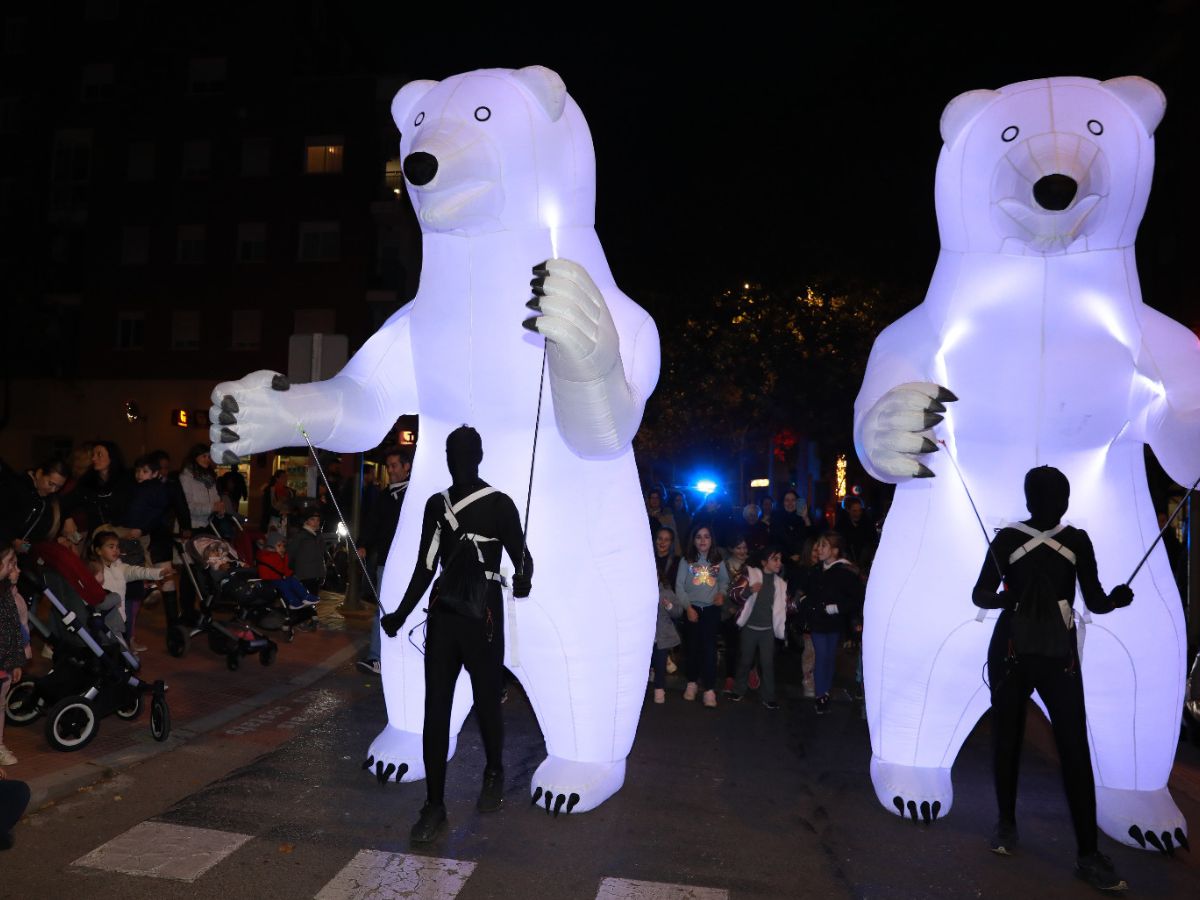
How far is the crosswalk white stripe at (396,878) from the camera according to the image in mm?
3625

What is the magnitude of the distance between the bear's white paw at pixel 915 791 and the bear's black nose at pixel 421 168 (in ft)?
10.8

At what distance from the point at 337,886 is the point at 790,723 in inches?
152

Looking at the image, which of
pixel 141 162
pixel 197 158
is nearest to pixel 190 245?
pixel 197 158

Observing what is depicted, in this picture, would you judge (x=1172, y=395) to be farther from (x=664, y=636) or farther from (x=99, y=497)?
(x=99, y=497)

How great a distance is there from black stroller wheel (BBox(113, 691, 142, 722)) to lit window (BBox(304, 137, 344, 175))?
846 inches

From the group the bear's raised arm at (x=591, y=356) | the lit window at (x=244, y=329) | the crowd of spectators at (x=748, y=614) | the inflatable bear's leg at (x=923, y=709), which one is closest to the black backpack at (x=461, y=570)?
the bear's raised arm at (x=591, y=356)

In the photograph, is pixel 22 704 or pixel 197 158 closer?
pixel 22 704

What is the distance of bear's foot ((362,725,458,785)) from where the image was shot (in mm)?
4684

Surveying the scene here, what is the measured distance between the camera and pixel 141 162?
2595cm

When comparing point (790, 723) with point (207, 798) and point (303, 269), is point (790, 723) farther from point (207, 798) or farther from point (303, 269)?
point (303, 269)

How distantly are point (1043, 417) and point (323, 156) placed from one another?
24.1 metres

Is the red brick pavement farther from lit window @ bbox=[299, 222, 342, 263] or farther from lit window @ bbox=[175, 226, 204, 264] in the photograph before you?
lit window @ bbox=[175, 226, 204, 264]

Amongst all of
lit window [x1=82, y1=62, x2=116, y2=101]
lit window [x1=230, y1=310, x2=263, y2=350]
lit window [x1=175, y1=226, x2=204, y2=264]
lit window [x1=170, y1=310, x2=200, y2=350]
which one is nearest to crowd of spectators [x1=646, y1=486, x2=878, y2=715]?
lit window [x1=230, y1=310, x2=263, y2=350]

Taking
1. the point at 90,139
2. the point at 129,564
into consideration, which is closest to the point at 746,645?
the point at 129,564
